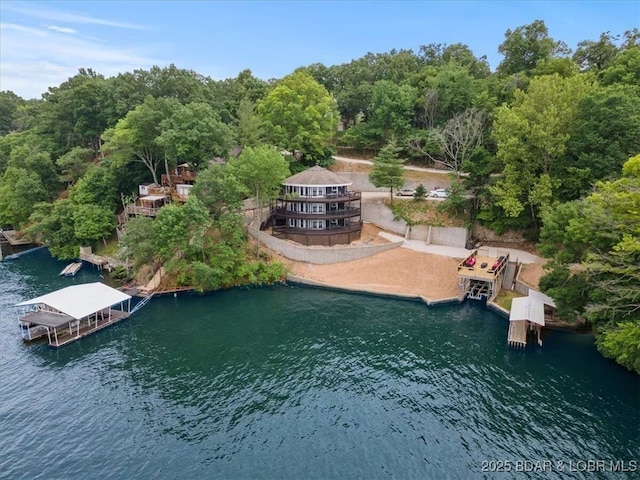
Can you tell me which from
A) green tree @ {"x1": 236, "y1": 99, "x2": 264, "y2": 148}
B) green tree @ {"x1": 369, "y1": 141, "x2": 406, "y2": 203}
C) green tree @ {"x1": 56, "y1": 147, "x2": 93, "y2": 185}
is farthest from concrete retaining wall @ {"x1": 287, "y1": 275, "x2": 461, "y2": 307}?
green tree @ {"x1": 56, "y1": 147, "x2": 93, "y2": 185}

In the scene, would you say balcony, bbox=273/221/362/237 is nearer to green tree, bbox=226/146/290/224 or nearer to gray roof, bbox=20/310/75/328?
green tree, bbox=226/146/290/224

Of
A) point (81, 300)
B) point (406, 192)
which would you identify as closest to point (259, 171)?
point (81, 300)

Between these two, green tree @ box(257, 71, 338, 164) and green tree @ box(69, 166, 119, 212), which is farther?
green tree @ box(257, 71, 338, 164)

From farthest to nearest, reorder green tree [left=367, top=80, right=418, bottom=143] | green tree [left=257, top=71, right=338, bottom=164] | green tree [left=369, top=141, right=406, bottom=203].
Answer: green tree [left=367, top=80, right=418, bottom=143] < green tree [left=257, top=71, right=338, bottom=164] < green tree [left=369, top=141, right=406, bottom=203]

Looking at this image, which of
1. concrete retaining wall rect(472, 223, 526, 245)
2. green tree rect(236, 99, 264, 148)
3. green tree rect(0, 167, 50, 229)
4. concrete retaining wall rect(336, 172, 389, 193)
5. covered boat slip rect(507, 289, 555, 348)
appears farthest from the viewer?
concrete retaining wall rect(336, 172, 389, 193)

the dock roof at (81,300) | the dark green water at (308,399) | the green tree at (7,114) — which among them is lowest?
the dark green water at (308,399)

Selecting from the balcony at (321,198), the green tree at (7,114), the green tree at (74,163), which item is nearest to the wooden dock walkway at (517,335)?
the balcony at (321,198)

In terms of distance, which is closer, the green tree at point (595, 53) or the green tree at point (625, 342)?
the green tree at point (625, 342)

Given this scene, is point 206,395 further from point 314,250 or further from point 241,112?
point 241,112

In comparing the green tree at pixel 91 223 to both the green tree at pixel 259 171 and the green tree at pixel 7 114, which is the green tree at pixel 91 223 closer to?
the green tree at pixel 259 171
